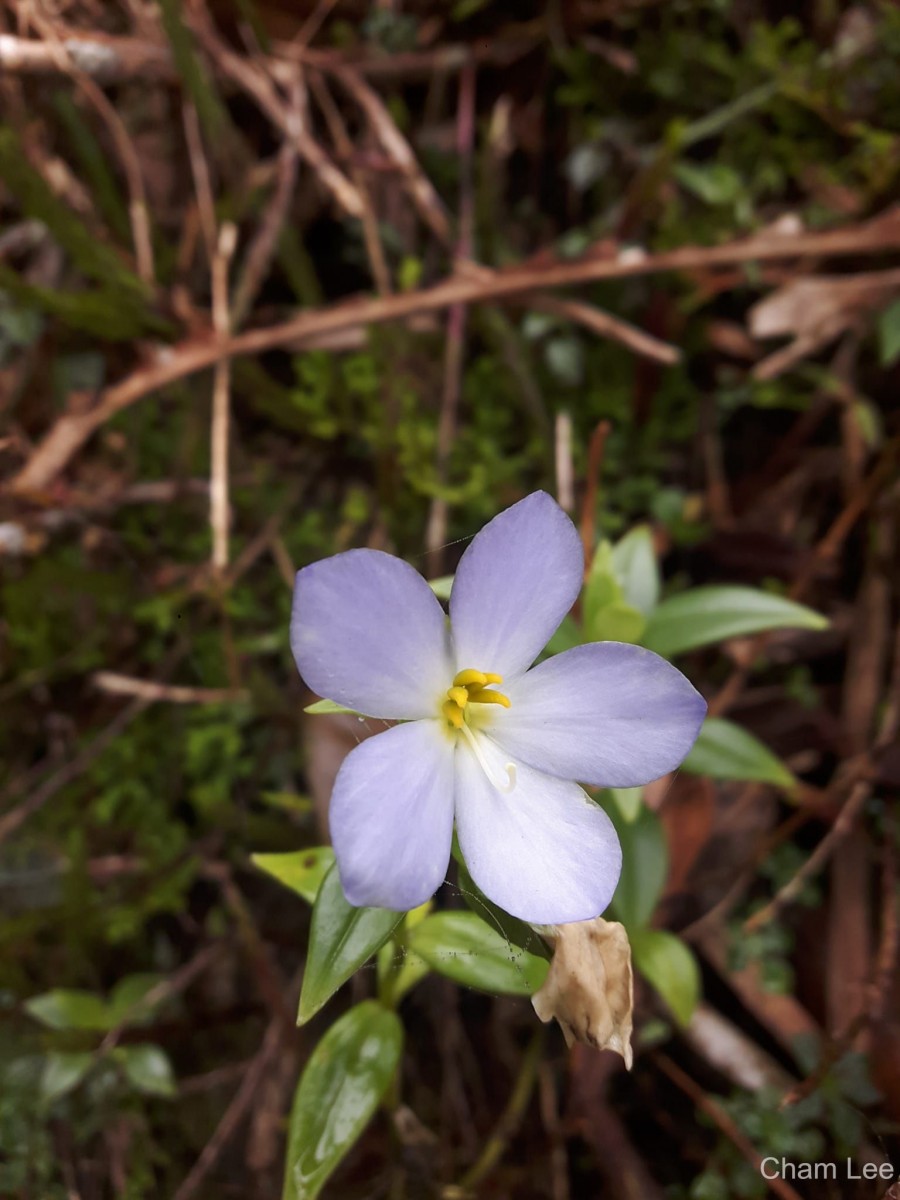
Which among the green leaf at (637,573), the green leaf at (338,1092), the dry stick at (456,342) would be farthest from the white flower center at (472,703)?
the dry stick at (456,342)

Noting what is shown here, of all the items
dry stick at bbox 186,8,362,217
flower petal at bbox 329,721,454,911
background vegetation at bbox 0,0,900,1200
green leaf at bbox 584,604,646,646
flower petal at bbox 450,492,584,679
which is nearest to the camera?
flower petal at bbox 329,721,454,911

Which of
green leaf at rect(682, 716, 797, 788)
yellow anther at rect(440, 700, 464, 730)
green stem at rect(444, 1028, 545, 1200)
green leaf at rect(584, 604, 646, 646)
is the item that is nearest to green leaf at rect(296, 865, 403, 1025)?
yellow anther at rect(440, 700, 464, 730)

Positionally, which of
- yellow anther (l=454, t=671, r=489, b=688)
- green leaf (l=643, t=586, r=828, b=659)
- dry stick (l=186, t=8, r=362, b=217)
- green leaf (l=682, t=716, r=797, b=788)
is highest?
dry stick (l=186, t=8, r=362, b=217)

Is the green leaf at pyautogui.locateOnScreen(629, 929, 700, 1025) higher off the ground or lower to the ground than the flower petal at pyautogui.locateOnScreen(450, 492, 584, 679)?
lower

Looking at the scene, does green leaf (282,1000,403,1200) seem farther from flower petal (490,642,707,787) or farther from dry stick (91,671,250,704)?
dry stick (91,671,250,704)

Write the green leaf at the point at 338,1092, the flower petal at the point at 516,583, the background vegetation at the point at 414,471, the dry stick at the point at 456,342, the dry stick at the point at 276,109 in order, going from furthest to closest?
1. the dry stick at the point at 276,109
2. the dry stick at the point at 456,342
3. the background vegetation at the point at 414,471
4. the green leaf at the point at 338,1092
5. the flower petal at the point at 516,583

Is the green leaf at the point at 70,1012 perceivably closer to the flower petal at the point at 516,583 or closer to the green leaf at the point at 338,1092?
the green leaf at the point at 338,1092
